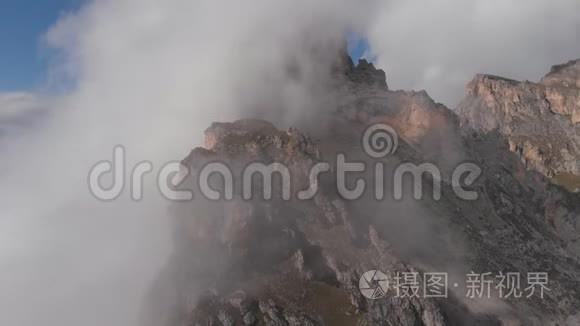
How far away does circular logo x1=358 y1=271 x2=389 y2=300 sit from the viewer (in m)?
169

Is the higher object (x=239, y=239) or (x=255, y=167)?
(x=255, y=167)

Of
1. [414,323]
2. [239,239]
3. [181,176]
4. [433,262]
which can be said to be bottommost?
[414,323]

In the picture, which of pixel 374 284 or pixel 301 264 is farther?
pixel 301 264

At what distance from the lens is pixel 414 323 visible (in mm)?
164250

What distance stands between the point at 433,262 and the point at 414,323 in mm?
30013

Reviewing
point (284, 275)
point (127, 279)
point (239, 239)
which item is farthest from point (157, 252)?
point (284, 275)

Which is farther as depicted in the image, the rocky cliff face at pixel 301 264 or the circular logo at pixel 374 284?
the circular logo at pixel 374 284

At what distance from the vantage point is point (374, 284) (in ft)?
564

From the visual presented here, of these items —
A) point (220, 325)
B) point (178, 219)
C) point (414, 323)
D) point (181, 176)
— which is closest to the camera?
point (220, 325)

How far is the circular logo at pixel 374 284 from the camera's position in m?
169

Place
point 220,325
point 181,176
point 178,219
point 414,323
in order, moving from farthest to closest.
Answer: point 181,176
point 178,219
point 414,323
point 220,325

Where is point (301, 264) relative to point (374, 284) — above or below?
above

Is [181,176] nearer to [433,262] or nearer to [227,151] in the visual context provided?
[227,151]

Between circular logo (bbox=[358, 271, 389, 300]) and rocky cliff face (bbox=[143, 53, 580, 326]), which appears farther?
circular logo (bbox=[358, 271, 389, 300])
